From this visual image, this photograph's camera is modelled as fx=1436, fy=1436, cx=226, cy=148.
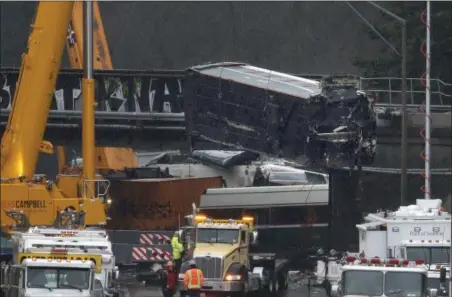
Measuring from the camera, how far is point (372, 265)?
27.0m

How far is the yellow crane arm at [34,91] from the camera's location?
3591 centimetres

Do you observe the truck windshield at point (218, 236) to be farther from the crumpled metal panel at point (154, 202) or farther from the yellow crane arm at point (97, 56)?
the crumpled metal panel at point (154, 202)

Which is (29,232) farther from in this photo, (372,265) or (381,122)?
(381,122)

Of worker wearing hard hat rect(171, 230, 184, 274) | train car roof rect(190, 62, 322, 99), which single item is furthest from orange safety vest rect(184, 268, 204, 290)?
train car roof rect(190, 62, 322, 99)

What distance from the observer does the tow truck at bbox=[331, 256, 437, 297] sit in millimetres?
26562

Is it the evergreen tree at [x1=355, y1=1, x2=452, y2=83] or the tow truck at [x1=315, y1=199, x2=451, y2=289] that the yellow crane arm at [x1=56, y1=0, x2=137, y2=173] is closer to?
the tow truck at [x1=315, y1=199, x2=451, y2=289]

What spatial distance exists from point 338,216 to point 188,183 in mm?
9673

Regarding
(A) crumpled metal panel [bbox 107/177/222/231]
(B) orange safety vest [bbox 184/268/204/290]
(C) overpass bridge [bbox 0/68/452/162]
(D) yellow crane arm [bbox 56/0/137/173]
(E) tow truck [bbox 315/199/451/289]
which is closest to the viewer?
(E) tow truck [bbox 315/199/451/289]

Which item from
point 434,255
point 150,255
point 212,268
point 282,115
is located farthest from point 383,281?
point 150,255

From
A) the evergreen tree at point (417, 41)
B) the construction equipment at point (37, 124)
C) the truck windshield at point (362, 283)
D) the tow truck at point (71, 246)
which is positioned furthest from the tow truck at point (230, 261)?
the evergreen tree at point (417, 41)

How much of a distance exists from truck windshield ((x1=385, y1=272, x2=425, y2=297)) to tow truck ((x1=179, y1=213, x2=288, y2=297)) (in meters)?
7.90

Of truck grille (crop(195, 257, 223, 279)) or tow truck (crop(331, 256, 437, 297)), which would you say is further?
truck grille (crop(195, 257, 223, 279))

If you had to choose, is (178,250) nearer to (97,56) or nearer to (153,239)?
(153,239)

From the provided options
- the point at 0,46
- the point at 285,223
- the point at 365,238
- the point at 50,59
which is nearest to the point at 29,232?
the point at 50,59
